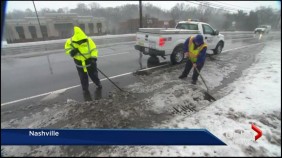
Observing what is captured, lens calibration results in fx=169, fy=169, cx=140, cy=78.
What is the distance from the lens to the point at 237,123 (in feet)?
10.5

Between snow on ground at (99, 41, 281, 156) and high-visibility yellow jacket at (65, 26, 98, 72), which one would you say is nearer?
snow on ground at (99, 41, 281, 156)

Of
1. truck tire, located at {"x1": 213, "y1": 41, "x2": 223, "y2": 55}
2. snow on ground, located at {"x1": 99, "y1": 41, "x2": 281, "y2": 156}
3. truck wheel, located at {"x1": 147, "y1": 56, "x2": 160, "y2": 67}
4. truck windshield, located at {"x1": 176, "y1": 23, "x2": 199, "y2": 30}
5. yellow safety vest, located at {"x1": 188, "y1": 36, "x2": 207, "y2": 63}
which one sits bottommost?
snow on ground, located at {"x1": 99, "y1": 41, "x2": 281, "y2": 156}

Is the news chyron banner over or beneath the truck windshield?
beneath

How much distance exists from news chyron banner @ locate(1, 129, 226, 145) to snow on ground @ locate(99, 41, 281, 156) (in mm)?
679

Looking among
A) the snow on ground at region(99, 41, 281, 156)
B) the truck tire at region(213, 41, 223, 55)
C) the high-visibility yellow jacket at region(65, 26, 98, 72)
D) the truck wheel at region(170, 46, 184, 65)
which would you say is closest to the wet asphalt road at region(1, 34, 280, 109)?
the truck wheel at region(170, 46, 184, 65)

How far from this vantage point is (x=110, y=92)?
16.0ft

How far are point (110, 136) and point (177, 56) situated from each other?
20.7 feet

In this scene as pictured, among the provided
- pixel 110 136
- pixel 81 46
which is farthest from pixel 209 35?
pixel 110 136

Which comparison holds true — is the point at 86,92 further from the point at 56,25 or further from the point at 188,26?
the point at 56,25

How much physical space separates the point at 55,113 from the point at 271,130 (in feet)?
14.1

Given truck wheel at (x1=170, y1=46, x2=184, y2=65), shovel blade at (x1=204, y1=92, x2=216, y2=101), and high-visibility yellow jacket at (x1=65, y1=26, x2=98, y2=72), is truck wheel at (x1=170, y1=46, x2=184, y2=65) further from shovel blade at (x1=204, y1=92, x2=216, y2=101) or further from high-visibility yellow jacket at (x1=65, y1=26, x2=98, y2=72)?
high-visibility yellow jacket at (x1=65, y1=26, x2=98, y2=72)

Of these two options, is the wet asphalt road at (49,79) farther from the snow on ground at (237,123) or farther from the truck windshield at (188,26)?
the snow on ground at (237,123)

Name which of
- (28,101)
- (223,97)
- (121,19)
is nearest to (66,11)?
(121,19)

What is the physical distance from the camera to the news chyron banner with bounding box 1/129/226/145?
1884mm
